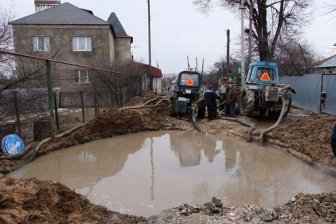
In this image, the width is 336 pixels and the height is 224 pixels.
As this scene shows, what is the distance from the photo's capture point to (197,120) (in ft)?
53.4

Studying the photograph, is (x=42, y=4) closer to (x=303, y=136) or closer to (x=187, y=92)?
(x=187, y=92)

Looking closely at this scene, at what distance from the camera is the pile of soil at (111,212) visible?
14.7ft

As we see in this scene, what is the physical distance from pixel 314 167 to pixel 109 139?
633 centimetres

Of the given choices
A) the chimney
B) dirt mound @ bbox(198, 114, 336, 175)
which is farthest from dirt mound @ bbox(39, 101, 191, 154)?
the chimney

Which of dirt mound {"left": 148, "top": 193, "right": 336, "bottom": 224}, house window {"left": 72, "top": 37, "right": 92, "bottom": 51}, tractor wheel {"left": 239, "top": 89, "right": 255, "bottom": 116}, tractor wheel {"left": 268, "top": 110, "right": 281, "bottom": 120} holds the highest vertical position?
house window {"left": 72, "top": 37, "right": 92, "bottom": 51}

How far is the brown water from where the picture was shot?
6391 mm

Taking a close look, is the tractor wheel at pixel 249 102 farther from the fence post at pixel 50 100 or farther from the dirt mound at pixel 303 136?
the fence post at pixel 50 100

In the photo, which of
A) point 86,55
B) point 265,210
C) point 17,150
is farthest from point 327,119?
point 86,55

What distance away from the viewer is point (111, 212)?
5418mm

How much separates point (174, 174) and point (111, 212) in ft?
8.77

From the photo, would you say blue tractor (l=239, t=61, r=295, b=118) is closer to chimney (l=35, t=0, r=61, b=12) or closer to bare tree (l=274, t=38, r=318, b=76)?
bare tree (l=274, t=38, r=318, b=76)

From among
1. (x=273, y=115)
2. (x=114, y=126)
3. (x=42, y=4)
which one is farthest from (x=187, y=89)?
(x=42, y=4)

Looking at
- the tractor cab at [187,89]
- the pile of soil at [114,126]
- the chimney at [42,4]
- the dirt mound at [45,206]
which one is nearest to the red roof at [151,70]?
the chimney at [42,4]

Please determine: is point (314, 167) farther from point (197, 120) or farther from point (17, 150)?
point (197, 120)
